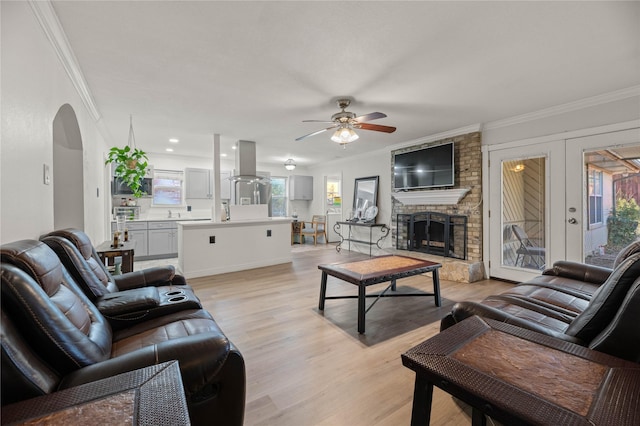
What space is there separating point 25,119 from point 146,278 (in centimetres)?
137

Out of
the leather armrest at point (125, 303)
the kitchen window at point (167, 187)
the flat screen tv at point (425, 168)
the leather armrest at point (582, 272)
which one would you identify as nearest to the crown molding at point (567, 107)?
the flat screen tv at point (425, 168)

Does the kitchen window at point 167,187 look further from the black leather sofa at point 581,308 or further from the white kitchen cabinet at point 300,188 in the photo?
the black leather sofa at point 581,308

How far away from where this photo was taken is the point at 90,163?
351 cm

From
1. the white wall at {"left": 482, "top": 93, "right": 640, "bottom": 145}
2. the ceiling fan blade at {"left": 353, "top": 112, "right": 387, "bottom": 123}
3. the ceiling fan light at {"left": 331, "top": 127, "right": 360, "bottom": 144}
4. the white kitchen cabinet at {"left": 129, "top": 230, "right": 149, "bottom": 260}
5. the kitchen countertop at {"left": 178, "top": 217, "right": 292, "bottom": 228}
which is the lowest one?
the white kitchen cabinet at {"left": 129, "top": 230, "right": 149, "bottom": 260}

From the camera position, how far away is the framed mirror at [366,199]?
6539 millimetres

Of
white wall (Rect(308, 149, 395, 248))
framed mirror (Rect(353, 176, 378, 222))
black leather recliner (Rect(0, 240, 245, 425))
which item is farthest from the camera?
framed mirror (Rect(353, 176, 378, 222))

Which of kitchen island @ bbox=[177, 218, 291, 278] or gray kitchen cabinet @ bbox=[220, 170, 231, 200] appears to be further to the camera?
gray kitchen cabinet @ bbox=[220, 170, 231, 200]

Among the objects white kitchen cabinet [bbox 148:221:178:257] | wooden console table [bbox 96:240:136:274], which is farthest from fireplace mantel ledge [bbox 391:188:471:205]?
white kitchen cabinet [bbox 148:221:178:257]

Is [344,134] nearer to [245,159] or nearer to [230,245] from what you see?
[245,159]

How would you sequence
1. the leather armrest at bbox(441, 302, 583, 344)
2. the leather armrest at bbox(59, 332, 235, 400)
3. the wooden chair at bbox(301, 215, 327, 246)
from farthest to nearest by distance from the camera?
the wooden chair at bbox(301, 215, 327, 246) < the leather armrest at bbox(441, 302, 583, 344) < the leather armrest at bbox(59, 332, 235, 400)

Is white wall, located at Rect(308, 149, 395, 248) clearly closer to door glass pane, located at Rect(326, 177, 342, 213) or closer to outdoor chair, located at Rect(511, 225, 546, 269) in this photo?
door glass pane, located at Rect(326, 177, 342, 213)

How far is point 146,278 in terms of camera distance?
243 cm

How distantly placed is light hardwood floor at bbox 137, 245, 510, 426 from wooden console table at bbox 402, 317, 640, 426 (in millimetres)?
731

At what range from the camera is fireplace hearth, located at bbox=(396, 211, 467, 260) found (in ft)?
16.0
